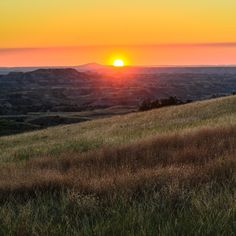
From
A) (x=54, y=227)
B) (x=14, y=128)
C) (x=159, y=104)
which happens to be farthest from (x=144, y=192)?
(x=14, y=128)

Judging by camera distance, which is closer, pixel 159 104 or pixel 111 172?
pixel 111 172

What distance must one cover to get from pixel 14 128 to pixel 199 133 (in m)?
53.0

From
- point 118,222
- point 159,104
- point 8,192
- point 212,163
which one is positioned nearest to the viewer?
point 118,222

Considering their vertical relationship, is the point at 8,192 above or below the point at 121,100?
above

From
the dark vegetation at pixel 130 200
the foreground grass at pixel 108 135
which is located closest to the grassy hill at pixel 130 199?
the dark vegetation at pixel 130 200

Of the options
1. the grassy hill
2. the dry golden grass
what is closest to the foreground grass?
the dry golden grass

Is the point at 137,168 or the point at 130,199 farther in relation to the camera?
the point at 137,168

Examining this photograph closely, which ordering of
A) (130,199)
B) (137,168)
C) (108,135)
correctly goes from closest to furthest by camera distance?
(130,199) → (137,168) → (108,135)

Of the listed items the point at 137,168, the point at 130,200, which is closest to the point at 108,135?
the point at 137,168

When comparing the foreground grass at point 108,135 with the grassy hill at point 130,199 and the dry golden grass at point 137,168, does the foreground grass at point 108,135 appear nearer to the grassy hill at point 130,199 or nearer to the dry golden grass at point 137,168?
the dry golden grass at point 137,168

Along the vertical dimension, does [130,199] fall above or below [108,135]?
above

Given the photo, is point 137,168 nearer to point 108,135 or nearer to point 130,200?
point 130,200

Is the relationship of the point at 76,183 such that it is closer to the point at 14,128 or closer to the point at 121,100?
the point at 14,128

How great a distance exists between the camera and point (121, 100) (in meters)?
170
